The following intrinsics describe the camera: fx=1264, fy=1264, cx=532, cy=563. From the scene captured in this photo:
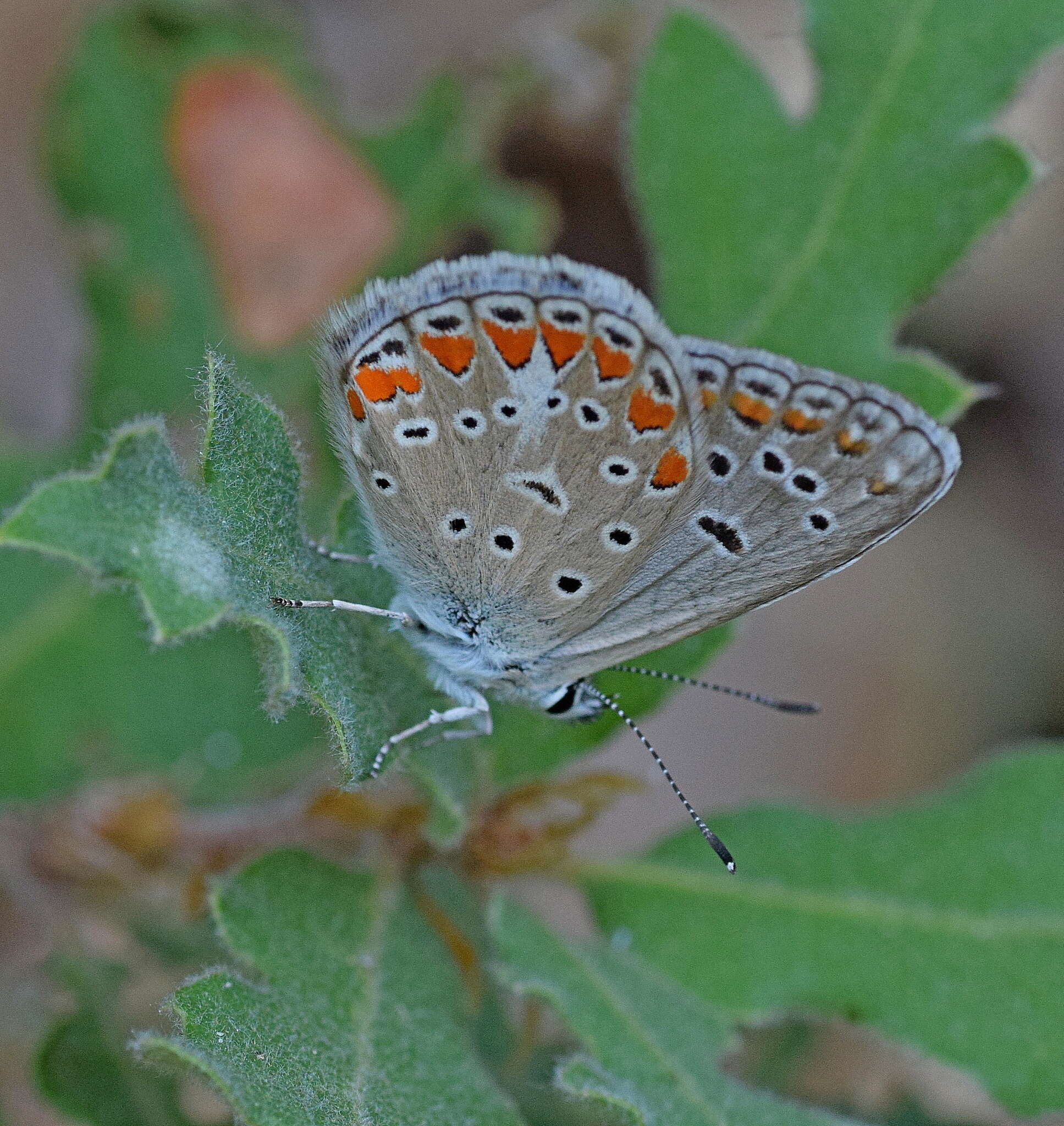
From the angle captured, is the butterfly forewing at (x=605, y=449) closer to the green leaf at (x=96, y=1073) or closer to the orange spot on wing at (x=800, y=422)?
the orange spot on wing at (x=800, y=422)

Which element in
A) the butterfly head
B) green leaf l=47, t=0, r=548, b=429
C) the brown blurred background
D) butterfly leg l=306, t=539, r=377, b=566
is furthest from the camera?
the brown blurred background

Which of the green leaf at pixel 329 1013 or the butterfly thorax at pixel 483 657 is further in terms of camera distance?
the butterfly thorax at pixel 483 657

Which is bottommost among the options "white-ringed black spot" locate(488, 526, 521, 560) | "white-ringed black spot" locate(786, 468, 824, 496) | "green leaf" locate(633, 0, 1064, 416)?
"white-ringed black spot" locate(488, 526, 521, 560)

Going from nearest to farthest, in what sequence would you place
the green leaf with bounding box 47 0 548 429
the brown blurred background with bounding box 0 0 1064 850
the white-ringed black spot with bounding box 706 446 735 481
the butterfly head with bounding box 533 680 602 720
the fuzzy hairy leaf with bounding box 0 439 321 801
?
the white-ringed black spot with bounding box 706 446 735 481 → the butterfly head with bounding box 533 680 602 720 → the fuzzy hairy leaf with bounding box 0 439 321 801 → the green leaf with bounding box 47 0 548 429 → the brown blurred background with bounding box 0 0 1064 850

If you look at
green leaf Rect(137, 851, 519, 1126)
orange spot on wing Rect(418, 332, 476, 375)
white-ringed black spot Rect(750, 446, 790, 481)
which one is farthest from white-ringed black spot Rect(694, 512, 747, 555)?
green leaf Rect(137, 851, 519, 1126)

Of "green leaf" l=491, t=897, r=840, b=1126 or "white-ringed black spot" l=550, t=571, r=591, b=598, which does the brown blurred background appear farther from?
"white-ringed black spot" l=550, t=571, r=591, b=598

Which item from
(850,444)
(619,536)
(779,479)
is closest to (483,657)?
(619,536)

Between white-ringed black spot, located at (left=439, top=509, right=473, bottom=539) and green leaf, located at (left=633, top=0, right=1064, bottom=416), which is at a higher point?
green leaf, located at (left=633, top=0, right=1064, bottom=416)

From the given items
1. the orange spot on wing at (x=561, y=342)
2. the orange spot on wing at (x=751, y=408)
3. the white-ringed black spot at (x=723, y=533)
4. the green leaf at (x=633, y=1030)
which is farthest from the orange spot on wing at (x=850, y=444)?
the green leaf at (x=633, y=1030)
